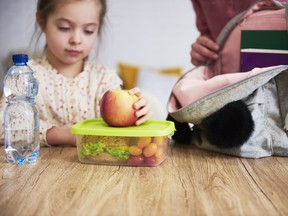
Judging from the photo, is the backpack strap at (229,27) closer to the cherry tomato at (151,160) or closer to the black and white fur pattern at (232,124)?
the black and white fur pattern at (232,124)

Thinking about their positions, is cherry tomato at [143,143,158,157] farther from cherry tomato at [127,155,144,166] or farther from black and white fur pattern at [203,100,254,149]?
black and white fur pattern at [203,100,254,149]

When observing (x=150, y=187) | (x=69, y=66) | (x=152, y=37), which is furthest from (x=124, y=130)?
(x=152, y=37)

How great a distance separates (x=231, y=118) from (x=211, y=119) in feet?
0.15

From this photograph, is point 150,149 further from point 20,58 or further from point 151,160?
point 20,58

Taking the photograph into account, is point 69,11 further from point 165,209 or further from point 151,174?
point 165,209

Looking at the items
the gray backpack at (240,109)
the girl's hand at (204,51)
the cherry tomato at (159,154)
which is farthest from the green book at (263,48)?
the cherry tomato at (159,154)

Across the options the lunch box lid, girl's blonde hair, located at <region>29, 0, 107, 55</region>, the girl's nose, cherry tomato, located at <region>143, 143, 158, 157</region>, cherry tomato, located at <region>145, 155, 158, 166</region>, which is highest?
girl's blonde hair, located at <region>29, 0, 107, 55</region>

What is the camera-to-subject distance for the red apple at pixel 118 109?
1.03 meters

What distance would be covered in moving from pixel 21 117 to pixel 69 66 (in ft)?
1.42

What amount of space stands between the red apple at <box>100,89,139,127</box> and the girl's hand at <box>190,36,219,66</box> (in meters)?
0.39

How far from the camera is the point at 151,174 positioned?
0.92 meters

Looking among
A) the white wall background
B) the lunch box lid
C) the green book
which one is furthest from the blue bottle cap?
the white wall background

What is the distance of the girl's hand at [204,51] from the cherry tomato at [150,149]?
46cm

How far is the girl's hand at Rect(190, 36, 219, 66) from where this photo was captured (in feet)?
4.44
